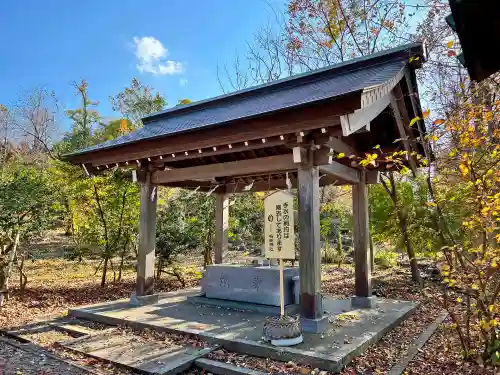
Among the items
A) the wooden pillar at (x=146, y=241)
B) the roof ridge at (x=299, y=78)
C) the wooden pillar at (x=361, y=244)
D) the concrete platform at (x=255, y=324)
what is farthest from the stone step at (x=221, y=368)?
the roof ridge at (x=299, y=78)

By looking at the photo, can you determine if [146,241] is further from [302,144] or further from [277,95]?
[277,95]

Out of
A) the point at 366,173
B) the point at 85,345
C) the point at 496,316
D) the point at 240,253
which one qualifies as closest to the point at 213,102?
the point at 366,173

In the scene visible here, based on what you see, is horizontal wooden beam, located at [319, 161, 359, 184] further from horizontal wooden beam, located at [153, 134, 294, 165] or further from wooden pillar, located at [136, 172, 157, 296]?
wooden pillar, located at [136, 172, 157, 296]

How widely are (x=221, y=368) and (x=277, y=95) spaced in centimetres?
522

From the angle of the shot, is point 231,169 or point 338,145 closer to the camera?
point 338,145

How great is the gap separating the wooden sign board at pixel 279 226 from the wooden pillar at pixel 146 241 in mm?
3028

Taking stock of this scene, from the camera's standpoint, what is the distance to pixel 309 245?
4.84 meters

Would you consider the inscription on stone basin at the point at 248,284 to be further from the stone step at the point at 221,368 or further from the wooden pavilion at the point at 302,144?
the stone step at the point at 221,368

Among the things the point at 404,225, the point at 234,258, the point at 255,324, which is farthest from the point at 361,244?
the point at 234,258

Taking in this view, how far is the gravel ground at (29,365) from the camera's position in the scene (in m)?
3.91

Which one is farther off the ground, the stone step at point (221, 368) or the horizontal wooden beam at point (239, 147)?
the horizontal wooden beam at point (239, 147)

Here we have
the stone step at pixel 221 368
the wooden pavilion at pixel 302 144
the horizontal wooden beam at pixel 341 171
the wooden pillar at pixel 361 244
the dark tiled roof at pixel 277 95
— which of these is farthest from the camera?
the wooden pillar at pixel 361 244

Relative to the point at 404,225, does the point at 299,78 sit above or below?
above

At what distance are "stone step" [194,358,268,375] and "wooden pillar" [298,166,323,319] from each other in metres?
1.36
